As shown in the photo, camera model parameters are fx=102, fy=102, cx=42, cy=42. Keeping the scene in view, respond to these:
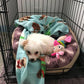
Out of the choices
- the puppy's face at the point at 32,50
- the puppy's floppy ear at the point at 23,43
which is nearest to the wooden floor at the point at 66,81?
the puppy's face at the point at 32,50

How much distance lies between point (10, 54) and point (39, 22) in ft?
2.35

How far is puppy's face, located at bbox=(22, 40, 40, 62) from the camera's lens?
1017 millimetres

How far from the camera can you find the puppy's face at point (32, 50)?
1.02 meters

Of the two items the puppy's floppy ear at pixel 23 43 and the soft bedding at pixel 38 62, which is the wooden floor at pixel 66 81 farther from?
the puppy's floppy ear at pixel 23 43

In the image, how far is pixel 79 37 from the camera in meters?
1.52

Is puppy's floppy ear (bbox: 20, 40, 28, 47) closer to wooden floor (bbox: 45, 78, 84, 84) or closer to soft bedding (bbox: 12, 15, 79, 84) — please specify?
soft bedding (bbox: 12, 15, 79, 84)

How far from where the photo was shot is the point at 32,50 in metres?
1.02

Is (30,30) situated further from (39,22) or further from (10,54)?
(10,54)

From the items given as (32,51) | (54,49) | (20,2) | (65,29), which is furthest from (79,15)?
(20,2)

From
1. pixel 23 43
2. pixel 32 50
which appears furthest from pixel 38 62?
pixel 23 43

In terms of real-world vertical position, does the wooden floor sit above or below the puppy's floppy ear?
below

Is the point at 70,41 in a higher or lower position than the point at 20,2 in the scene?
lower

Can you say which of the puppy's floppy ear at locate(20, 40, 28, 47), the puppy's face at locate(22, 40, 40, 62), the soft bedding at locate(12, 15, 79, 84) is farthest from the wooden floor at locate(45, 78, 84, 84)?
the puppy's floppy ear at locate(20, 40, 28, 47)

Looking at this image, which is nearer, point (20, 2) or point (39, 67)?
point (39, 67)
